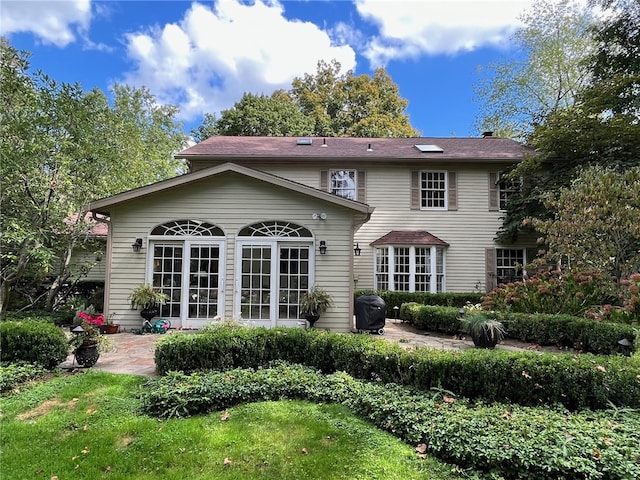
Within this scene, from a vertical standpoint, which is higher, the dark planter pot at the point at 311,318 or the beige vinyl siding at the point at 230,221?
the beige vinyl siding at the point at 230,221

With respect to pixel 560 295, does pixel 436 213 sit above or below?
above

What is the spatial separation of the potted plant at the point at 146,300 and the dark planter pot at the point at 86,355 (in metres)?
2.86

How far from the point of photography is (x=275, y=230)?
913 centimetres

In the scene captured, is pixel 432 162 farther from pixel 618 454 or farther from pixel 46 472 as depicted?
pixel 46 472

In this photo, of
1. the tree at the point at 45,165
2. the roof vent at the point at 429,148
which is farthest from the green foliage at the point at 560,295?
the tree at the point at 45,165

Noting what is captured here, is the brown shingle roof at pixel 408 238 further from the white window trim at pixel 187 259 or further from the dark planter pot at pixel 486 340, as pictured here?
the white window trim at pixel 187 259

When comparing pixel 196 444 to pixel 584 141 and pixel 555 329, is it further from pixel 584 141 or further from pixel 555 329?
pixel 584 141

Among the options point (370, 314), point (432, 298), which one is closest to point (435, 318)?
point (370, 314)

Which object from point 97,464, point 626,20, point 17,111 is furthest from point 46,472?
point 626,20

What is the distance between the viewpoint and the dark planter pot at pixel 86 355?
18.6 feet

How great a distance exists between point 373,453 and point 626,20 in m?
18.7

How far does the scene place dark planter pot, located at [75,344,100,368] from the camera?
567 cm

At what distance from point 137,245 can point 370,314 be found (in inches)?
224

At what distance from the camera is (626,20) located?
47.2 ft
